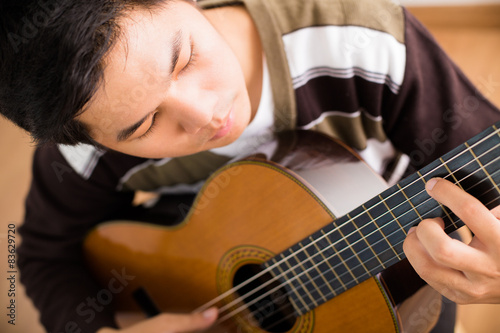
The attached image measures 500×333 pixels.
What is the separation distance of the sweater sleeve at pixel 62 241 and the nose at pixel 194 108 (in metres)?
0.39

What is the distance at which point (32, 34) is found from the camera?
50cm

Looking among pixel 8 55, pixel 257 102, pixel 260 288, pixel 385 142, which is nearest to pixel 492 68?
pixel 385 142

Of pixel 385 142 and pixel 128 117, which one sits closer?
pixel 128 117

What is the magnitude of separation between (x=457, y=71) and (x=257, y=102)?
0.32 m

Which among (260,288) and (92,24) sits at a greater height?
(92,24)

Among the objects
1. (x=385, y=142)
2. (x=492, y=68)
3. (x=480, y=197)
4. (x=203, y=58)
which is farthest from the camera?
(x=492, y=68)

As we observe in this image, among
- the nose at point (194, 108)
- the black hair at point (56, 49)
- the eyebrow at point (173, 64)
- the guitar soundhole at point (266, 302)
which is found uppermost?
the black hair at point (56, 49)

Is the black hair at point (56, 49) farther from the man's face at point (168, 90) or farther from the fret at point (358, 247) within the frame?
the fret at point (358, 247)

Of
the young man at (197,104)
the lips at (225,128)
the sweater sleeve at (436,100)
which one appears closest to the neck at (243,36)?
the young man at (197,104)

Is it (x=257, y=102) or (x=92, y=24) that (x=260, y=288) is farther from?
(x=92, y=24)

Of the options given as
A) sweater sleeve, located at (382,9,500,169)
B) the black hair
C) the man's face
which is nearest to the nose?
the man's face

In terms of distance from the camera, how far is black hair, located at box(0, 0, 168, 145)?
0.49 m

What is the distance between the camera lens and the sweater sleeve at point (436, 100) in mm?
677

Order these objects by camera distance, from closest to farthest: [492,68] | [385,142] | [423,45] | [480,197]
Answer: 1. [480,197]
2. [423,45]
3. [385,142]
4. [492,68]
